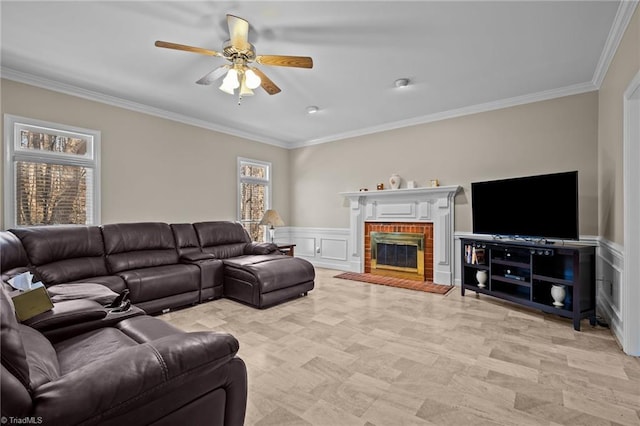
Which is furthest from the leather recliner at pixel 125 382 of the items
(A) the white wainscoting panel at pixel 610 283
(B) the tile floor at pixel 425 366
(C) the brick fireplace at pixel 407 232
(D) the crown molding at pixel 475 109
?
(D) the crown molding at pixel 475 109

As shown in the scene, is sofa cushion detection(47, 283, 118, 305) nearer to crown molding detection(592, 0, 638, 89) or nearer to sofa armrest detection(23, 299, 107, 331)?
sofa armrest detection(23, 299, 107, 331)

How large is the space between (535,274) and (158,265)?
14.4 feet

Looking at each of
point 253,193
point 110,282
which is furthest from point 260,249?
point 110,282

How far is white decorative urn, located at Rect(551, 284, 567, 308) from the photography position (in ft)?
10.5

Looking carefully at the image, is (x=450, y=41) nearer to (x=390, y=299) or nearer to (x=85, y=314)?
(x=390, y=299)

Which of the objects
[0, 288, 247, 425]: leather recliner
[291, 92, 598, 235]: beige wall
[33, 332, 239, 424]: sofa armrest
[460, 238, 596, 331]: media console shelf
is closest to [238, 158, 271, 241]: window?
[291, 92, 598, 235]: beige wall

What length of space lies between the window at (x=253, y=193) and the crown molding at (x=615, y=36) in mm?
5138

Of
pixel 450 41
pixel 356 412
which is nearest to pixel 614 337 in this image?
pixel 356 412

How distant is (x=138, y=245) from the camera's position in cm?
390

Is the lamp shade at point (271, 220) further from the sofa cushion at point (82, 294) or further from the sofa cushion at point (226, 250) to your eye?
the sofa cushion at point (82, 294)

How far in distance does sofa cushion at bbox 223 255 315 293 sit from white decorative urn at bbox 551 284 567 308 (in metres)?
2.76

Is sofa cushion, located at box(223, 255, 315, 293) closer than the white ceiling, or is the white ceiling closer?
the white ceiling

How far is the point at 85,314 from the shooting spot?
1812 millimetres

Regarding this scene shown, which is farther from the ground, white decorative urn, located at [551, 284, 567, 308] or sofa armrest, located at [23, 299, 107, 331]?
sofa armrest, located at [23, 299, 107, 331]
